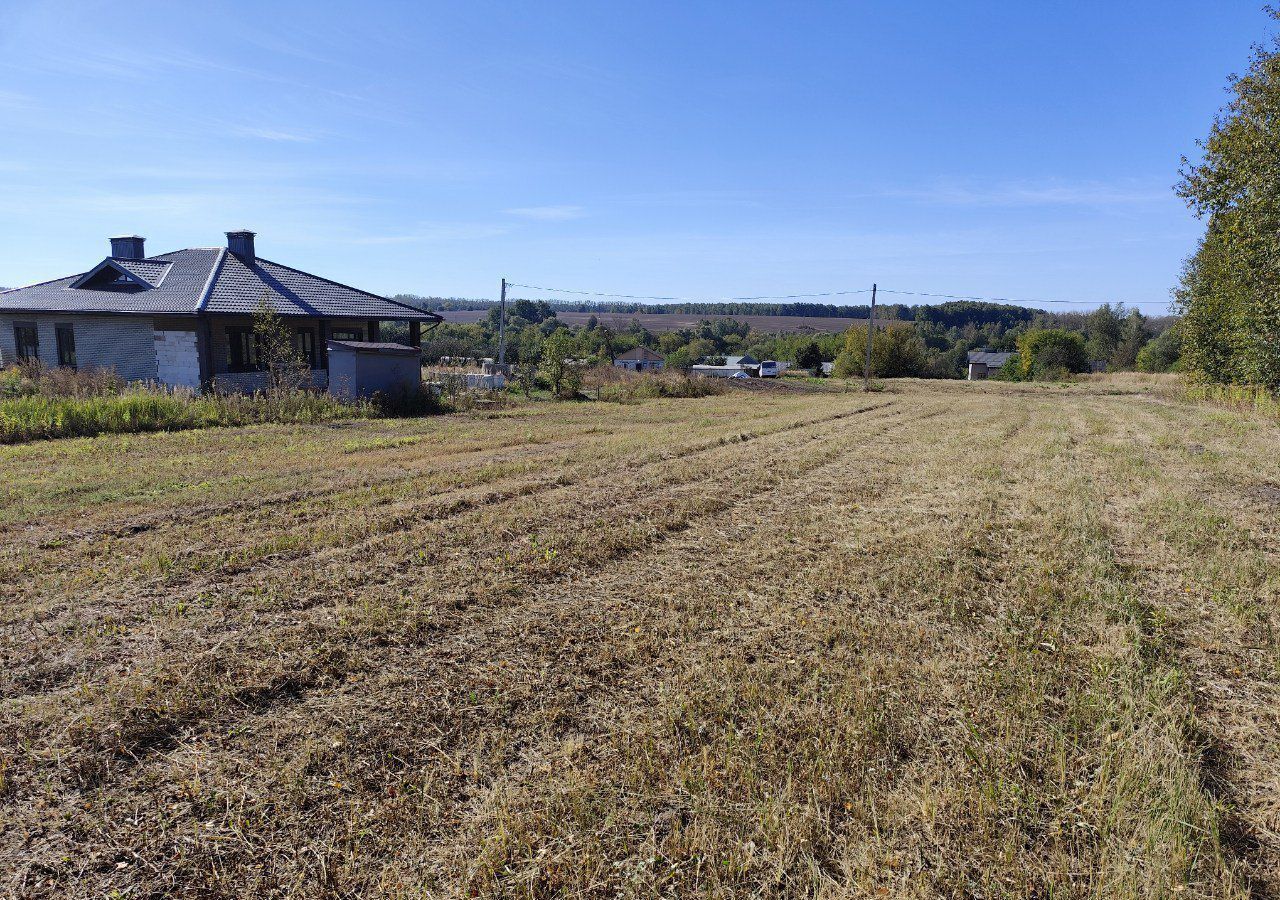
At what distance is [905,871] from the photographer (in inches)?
94.0

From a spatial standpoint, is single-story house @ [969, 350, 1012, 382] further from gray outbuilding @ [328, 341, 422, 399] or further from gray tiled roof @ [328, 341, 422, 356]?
gray outbuilding @ [328, 341, 422, 399]

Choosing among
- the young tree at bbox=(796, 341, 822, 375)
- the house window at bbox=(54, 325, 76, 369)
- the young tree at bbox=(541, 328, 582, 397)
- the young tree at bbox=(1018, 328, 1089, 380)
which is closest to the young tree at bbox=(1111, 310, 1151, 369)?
the young tree at bbox=(1018, 328, 1089, 380)

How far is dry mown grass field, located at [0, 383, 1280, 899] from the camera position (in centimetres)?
244

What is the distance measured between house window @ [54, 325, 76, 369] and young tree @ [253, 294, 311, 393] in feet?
21.3

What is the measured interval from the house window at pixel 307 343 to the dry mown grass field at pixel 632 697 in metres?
16.0

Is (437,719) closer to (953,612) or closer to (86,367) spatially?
(953,612)

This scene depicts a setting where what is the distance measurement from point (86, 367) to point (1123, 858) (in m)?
26.6

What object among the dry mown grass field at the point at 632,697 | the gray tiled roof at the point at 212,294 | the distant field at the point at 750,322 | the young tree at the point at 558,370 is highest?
the distant field at the point at 750,322

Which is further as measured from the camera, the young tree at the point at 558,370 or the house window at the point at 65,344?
the young tree at the point at 558,370

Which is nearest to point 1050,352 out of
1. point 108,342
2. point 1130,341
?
point 1130,341

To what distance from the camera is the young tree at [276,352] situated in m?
17.9

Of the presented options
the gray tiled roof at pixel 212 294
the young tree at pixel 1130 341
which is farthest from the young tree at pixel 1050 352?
the gray tiled roof at pixel 212 294

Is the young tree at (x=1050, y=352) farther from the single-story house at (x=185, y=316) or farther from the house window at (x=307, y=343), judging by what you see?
the house window at (x=307, y=343)

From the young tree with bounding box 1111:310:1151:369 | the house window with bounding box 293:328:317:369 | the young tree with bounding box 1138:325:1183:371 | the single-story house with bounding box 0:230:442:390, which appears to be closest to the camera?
the single-story house with bounding box 0:230:442:390
